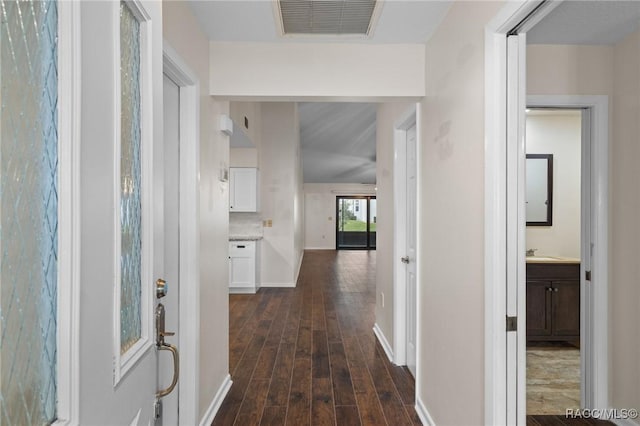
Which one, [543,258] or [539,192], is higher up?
[539,192]

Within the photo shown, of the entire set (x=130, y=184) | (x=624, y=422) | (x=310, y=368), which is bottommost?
(x=310, y=368)

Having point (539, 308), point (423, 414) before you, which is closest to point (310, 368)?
point (423, 414)

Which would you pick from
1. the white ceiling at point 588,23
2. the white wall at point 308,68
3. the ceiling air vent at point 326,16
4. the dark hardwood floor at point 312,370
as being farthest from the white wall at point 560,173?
the ceiling air vent at point 326,16

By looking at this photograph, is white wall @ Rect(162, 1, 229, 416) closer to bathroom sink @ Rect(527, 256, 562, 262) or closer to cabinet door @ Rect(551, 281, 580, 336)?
bathroom sink @ Rect(527, 256, 562, 262)

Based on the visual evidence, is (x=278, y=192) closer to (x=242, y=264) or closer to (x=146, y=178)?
(x=242, y=264)

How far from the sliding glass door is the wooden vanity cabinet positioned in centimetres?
1092

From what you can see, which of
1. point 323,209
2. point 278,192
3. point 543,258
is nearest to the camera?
point 543,258

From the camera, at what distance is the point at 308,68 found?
2535 mm

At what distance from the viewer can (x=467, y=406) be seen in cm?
185

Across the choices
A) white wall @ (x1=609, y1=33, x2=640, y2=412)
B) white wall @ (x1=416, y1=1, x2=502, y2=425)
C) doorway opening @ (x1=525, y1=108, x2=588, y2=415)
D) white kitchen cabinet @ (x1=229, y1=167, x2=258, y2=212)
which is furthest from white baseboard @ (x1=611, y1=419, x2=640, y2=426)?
white kitchen cabinet @ (x1=229, y1=167, x2=258, y2=212)

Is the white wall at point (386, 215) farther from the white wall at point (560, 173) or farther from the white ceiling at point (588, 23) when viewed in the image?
the white wall at point (560, 173)

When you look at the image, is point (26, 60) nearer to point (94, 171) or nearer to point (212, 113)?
point (94, 171)

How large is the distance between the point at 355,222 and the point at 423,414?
40.9ft

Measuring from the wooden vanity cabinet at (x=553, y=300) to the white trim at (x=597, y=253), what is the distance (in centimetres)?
126
